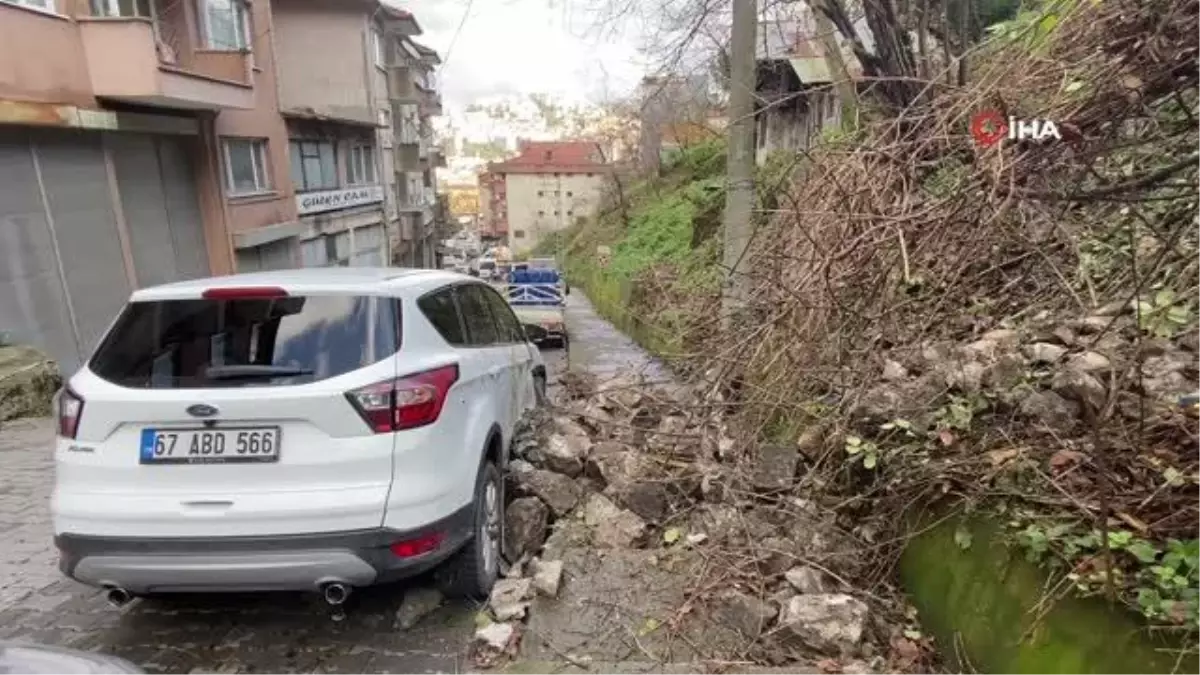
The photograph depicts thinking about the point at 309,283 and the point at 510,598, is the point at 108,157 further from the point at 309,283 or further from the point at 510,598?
the point at 510,598

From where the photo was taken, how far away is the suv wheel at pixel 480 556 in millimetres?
3482

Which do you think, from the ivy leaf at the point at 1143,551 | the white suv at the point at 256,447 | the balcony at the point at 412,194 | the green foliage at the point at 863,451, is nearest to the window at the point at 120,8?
the white suv at the point at 256,447

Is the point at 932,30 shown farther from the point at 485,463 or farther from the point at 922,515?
the point at 485,463

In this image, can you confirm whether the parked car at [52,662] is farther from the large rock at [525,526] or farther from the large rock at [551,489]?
the large rock at [551,489]

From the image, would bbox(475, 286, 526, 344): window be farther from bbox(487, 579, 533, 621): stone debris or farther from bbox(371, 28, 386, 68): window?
bbox(371, 28, 386, 68): window

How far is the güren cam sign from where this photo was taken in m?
21.4

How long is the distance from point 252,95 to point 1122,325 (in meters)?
17.7

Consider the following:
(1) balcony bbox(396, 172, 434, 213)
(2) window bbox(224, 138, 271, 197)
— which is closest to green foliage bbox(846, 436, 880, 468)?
(2) window bbox(224, 138, 271, 197)

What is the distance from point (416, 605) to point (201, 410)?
4.67ft

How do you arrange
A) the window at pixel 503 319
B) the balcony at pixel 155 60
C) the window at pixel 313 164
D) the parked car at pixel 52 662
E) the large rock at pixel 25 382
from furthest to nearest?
1. the window at pixel 313 164
2. the balcony at pixel 155 60
3. the large rock at pixel 25 382
4. the window at pixel 503 319
5. the parked car at pixel 52 662

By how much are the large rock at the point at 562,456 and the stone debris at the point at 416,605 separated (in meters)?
1.19

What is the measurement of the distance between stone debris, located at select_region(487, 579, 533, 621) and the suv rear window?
1.26m

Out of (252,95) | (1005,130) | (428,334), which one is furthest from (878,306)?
(252,95)

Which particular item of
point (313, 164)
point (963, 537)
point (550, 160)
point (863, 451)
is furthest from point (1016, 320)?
point (550, 160)
